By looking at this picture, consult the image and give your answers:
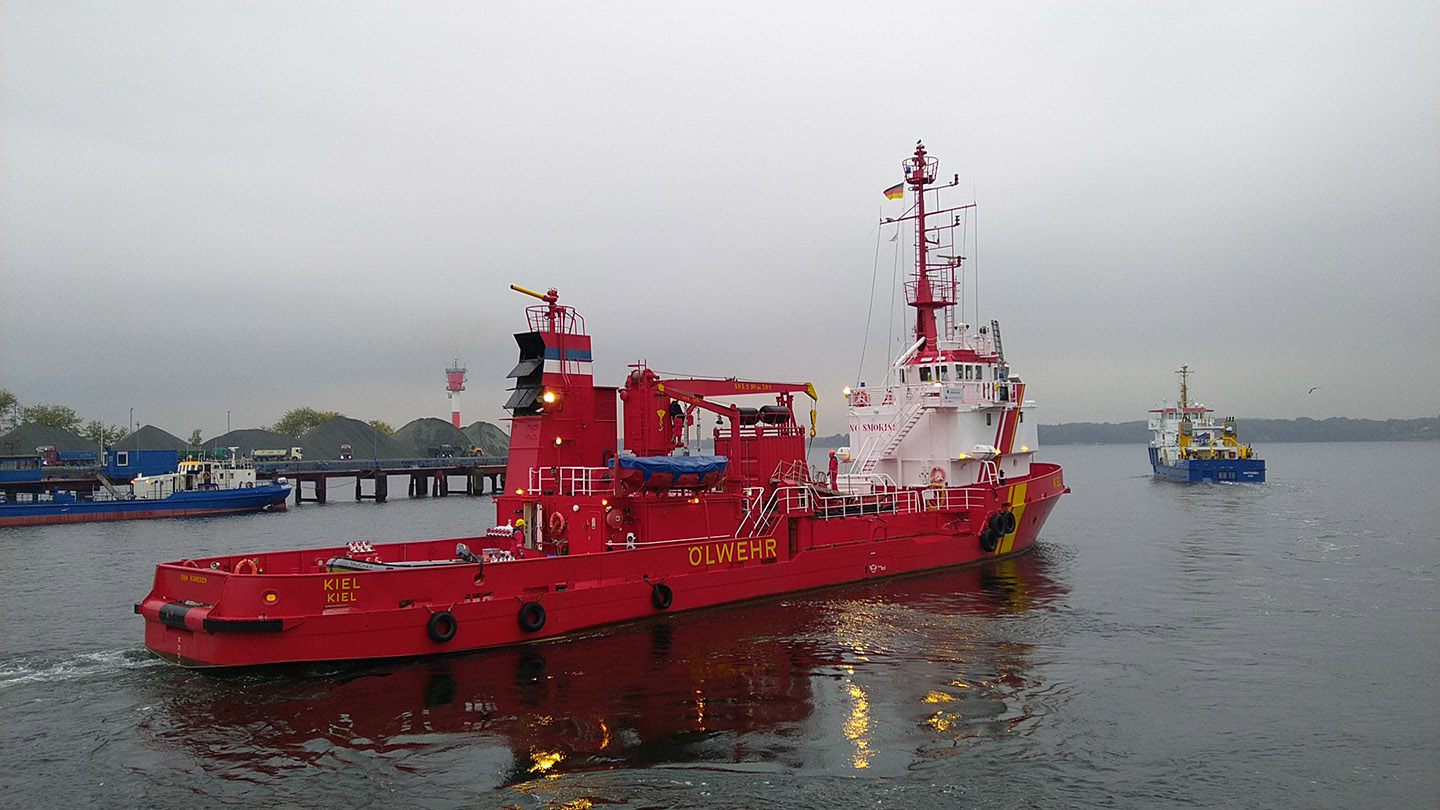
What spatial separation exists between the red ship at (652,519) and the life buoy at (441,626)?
0.11 feet

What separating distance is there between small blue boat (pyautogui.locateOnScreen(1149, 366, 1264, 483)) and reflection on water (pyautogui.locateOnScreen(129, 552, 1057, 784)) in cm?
5425

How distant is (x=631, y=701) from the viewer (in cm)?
1232

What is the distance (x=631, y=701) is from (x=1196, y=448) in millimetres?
64913

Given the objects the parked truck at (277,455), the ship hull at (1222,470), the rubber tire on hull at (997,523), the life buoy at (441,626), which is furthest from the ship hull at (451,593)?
the parked truck at (277,455)

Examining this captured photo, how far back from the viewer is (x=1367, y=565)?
24.6 metres

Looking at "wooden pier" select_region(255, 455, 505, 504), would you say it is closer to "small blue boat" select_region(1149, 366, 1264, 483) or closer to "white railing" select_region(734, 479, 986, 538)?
"white railing" select_region(734, 479, 986, 538)

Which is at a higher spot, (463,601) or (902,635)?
(463,601)

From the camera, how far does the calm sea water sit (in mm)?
9477

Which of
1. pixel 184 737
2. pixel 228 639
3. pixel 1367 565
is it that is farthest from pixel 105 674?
pixel 1367 565

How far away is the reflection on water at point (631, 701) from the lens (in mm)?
10484

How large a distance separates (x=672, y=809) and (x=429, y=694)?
5444mm

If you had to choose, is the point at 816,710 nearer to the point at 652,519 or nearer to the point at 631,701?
the point at 631,701

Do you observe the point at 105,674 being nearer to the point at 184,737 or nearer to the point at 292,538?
the point at 184,737

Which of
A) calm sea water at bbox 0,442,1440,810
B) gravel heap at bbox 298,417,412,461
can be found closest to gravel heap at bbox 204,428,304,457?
gravel heap at bbox 298,417,412,461
